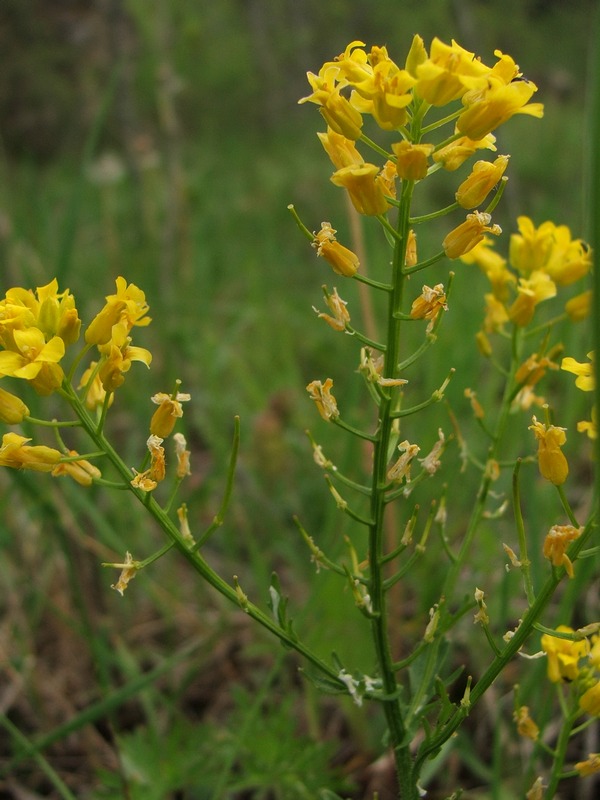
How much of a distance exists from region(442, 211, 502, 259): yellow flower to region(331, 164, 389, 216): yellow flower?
99 millimetres

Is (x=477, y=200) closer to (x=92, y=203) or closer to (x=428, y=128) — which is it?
(x=428, y=128)

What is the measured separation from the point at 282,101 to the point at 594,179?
13855mm

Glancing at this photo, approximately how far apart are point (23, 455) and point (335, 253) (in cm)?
48

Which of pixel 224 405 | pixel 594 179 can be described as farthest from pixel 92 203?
pixel 594 179

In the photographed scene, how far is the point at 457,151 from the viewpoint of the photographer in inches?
39.8

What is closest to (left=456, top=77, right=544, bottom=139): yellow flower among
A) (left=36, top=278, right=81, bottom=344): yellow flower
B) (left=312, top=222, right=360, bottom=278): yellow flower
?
(left=312, top=222, right=360, bottom=278): yellow flower

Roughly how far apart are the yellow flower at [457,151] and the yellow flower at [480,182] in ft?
0.07

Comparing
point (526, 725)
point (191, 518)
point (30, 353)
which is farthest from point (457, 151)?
point (191, 518)

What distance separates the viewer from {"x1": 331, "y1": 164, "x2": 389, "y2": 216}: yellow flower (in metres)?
0.96

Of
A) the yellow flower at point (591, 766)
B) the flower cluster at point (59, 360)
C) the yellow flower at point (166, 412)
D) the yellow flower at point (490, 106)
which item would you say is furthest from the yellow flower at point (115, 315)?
the yellow flower at point (591, 766)

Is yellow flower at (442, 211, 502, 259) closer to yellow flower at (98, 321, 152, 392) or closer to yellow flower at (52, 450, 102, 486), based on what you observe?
yellow flower at (98, 321, 152, 392)

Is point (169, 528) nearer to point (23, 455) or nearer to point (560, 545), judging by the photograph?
point (23, 455)

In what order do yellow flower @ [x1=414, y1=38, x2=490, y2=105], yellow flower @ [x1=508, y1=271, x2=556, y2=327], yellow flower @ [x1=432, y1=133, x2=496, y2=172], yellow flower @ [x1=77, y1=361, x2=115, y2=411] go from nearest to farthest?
yellow flower @ [x1=414, y1=38, x2=490, y2=105] < yellow flower @ [x1=432, y1=133, x2=496, y2=172] < yellow flower @ [x1=77, y1=361, x2=115, y2=411] < yellow flower @ [x1=508, y1=271, x2=556, y2=327]

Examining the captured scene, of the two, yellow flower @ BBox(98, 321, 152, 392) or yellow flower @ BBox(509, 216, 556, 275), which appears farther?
yellow flower @ BBox(509, 216, 556, 275)
